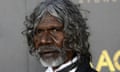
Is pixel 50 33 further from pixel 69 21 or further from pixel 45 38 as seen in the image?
pixel 69 21

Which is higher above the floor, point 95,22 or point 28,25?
point 28,25

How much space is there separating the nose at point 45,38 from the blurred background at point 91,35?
0.92 meters

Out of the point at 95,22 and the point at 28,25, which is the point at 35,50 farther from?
the point at 95,22

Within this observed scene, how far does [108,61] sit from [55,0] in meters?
1.03

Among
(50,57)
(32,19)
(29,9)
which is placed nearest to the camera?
(50,57)

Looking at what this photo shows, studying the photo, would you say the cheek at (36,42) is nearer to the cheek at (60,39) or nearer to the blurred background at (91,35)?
the cheek at (60,39)

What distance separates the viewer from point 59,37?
3.23 m

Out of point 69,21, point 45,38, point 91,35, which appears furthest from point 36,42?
point 91,35

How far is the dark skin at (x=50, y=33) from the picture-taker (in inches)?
126

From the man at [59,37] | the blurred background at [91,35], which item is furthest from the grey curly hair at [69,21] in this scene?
the blurred background at [91,35]

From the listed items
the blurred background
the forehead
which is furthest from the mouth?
the blurred background

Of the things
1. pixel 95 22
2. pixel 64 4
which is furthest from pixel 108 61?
pixel 64 4

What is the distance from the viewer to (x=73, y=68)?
3.33 m

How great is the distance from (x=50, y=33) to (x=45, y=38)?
0.15 feet
